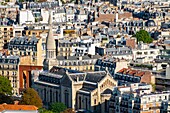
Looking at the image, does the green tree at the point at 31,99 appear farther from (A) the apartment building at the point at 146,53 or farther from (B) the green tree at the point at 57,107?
(A) the apartment building at the point at 146,53

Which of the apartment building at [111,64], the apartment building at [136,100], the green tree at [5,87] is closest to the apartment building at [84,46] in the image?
the apartment building at [111,64]

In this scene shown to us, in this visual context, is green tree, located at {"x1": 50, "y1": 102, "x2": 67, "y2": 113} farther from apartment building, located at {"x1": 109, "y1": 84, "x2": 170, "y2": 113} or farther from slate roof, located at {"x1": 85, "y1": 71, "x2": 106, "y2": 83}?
apartment building, located at {"x1": 109, "y1": 84, "x2": 170, "y2": 113}

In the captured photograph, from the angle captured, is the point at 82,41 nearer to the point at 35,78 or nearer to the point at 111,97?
the point at 35,78

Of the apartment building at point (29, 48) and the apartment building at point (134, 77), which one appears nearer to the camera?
the apartment building at point (134, 77)

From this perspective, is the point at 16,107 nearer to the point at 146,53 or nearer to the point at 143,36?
the point at 146,53

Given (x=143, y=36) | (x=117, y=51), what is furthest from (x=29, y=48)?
(x=143, y=36)

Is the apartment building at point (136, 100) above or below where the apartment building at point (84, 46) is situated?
above

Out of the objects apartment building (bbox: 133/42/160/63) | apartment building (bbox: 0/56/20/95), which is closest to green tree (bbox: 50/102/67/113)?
apartment building (bbox: 0/56/20/95)

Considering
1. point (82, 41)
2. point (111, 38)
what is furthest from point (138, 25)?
point (82, 41)
